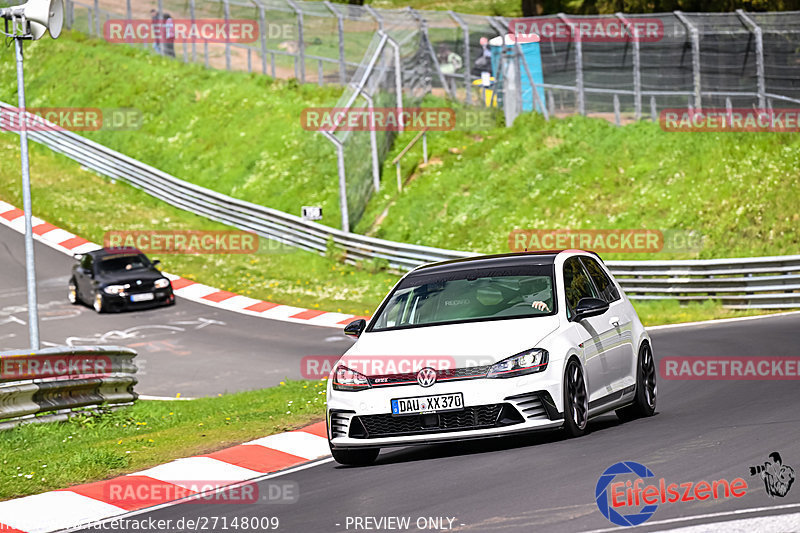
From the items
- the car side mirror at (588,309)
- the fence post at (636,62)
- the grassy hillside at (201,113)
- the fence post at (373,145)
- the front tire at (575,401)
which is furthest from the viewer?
the grassy hillside at (201,113)

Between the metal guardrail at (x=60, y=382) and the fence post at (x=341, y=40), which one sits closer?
the metal guardrail at (x=60, y=382)

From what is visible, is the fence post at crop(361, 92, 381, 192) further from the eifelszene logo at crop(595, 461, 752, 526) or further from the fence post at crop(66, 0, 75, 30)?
the eifelszene logo at crop(595, 461, 752, 526)

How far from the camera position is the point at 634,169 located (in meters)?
31.5

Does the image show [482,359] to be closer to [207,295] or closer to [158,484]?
[158,484]

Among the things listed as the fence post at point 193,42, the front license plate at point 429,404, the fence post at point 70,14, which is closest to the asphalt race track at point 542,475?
the front license plate at point 429,404

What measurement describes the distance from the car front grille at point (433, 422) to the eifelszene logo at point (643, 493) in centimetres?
140

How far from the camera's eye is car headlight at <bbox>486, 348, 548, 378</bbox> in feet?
30.0

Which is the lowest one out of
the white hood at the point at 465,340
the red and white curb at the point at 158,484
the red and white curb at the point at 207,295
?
the red and white curb at the point at 207,295

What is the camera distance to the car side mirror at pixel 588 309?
9.91 meters

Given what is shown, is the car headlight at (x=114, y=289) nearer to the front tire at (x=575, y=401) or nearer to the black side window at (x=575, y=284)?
the black side window at (x=575, y=284)

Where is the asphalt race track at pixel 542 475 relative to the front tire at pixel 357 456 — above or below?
above

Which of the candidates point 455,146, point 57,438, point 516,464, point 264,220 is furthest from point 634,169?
point 516,464

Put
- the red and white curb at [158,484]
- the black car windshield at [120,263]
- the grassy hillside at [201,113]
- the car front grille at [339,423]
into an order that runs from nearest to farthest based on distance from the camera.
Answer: the red and white curb at [158,484], the car front grille at [339,423], the black car windshield at [120,263], the grassy hillside at [201,113]

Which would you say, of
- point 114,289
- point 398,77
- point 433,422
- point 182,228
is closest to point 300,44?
point 398,77
